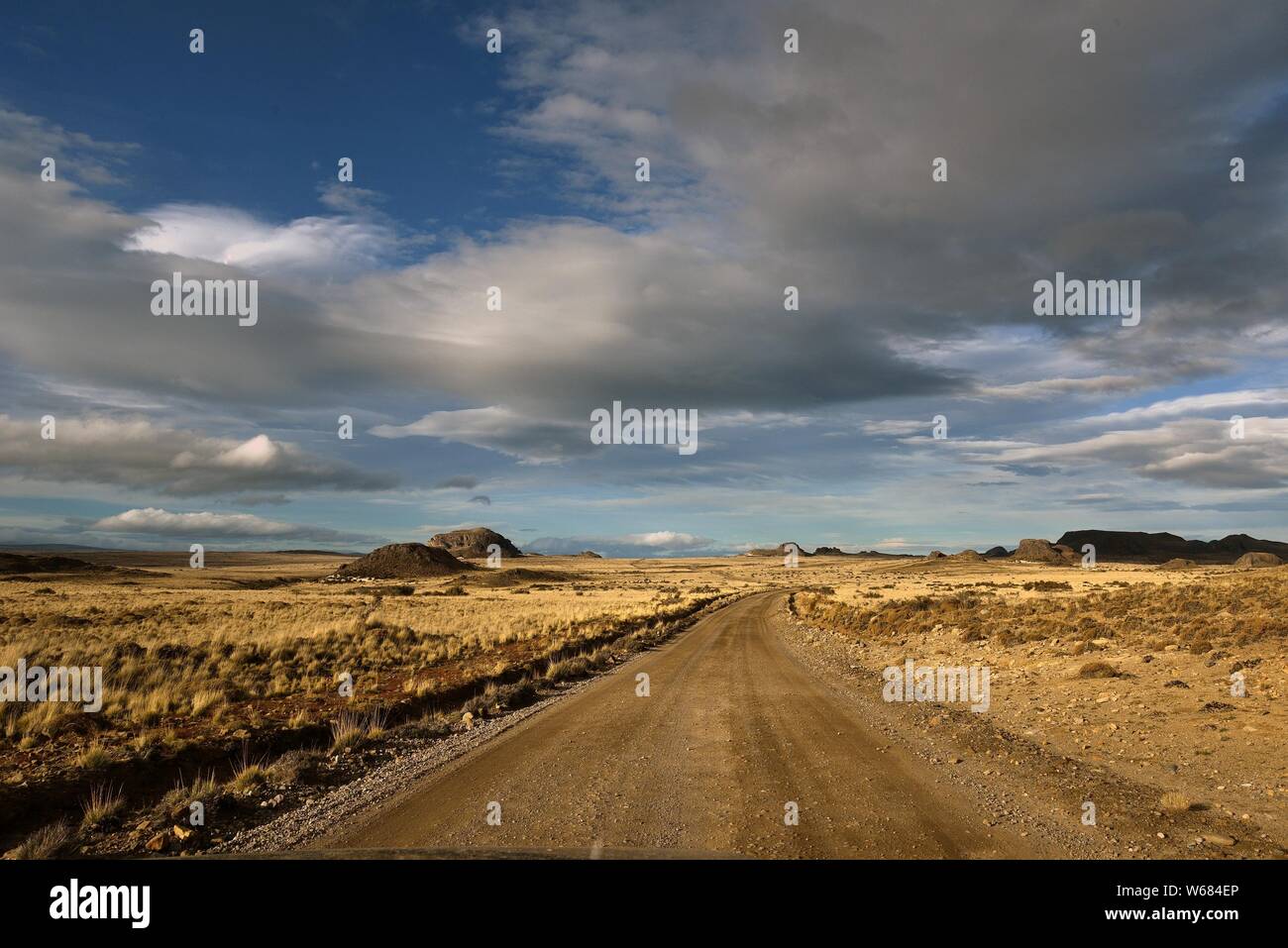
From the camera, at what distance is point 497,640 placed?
2986 cm

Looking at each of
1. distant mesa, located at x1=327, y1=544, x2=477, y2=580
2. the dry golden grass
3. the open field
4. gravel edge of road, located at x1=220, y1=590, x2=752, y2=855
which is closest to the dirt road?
gravel edge of road, located at x1=220, y1=590, x2=752, y2=855

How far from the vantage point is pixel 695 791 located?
8.58 m

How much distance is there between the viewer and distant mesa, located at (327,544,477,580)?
12294cm

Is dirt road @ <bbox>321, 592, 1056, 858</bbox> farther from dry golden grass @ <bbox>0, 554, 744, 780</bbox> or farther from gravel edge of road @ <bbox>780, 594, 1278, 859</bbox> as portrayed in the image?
dry golden grass @ <bbox>0, 554, 744, 780</bbox>

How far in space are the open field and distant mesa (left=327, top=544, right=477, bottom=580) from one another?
301ft

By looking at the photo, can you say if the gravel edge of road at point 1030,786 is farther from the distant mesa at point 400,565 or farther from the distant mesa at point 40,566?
the distant mesa at point 400,565

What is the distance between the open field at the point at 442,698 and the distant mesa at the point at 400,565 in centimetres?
9185

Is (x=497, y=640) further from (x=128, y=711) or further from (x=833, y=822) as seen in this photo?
(x=833, y=822)

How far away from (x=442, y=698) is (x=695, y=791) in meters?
9.90

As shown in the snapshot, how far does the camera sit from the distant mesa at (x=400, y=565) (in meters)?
123

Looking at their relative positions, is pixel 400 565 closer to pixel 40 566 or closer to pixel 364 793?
pixel 40 566

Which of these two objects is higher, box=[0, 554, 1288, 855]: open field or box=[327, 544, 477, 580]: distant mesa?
box=[0, 554, 1288, 855]: open field
